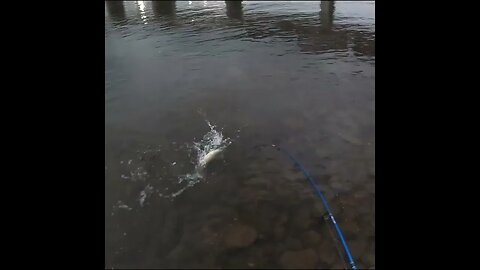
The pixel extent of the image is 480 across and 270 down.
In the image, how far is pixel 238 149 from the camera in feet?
23.4

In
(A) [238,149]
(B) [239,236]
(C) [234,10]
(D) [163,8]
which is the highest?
(D) [163,8]

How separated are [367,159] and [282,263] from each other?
3.28 m

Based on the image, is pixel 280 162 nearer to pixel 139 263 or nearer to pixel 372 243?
pixel 372 243

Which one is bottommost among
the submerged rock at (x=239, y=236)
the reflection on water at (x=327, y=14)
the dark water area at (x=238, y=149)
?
the submerged rock at (x=239, y=236)

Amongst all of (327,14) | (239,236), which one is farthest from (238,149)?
(327,14)

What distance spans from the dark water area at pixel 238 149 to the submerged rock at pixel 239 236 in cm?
2

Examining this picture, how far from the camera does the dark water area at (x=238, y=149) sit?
4.97 meters

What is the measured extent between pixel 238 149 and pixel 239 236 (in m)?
2.39

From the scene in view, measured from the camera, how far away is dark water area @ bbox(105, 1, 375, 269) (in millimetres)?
4969

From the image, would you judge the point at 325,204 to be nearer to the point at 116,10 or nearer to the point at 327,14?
Result: the point at 327,14

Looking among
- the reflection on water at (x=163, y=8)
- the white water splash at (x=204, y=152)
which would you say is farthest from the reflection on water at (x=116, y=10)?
the white water splash at (x=204, y=152)

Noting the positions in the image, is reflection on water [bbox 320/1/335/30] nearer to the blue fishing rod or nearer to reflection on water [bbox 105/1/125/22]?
reflection on water [bbox 105/1/125/22]

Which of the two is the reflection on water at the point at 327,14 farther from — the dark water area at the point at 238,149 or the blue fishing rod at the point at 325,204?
the blue fishing rod at the point at 325,204

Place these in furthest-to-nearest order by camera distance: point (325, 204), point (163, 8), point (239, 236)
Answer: point (163, 8) → point (325, 204) → point (239, 236)
